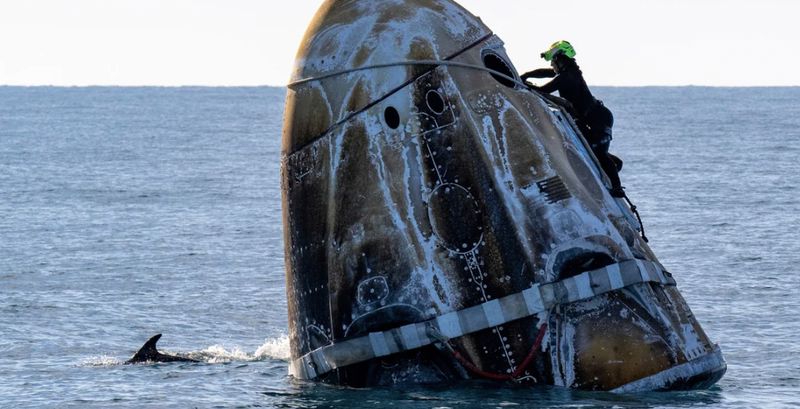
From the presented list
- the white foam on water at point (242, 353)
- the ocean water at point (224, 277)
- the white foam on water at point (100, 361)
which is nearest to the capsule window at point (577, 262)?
the ocean water at point (224, 277)

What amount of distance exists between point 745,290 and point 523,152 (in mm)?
13086

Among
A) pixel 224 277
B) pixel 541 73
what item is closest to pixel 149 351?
pixel 541 73

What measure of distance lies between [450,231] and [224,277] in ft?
54.0

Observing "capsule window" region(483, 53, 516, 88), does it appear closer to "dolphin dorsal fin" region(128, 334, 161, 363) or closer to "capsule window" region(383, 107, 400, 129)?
"capsule window" region(383, 107, 400, 129)

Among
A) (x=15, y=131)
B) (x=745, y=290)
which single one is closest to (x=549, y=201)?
(x=745, y=290)

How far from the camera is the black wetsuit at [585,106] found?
1480cm

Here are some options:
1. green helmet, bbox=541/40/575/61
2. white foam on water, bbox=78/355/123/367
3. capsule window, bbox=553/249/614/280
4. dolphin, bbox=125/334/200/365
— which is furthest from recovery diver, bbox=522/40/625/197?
white foam on water, bbox=78/355/123/367

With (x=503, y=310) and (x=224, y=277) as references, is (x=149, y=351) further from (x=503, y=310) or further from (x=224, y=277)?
(x=224, y=277)

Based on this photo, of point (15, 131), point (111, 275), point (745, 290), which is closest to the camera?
point (745, 290)

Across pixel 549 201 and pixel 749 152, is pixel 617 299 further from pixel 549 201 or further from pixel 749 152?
pixel 749 152

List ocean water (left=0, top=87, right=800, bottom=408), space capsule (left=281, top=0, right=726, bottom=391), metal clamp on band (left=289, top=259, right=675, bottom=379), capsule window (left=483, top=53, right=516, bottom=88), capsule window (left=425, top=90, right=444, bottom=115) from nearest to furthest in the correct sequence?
metal clamp on band (left=289, top=259, right=675, bottom=379) → space capsule (left=281, top=0, right=726, bottom=391) → capsule window (left=425, top=90, right=444, bottom=115) → capsule window (left=483, top=53, right=516, bottom=88) → ocean water (left=0, top=87, right=800, bottom=408)

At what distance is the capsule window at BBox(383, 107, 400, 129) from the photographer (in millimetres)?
13406

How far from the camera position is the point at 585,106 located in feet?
49.0

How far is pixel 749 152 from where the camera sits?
7038 centimetres
